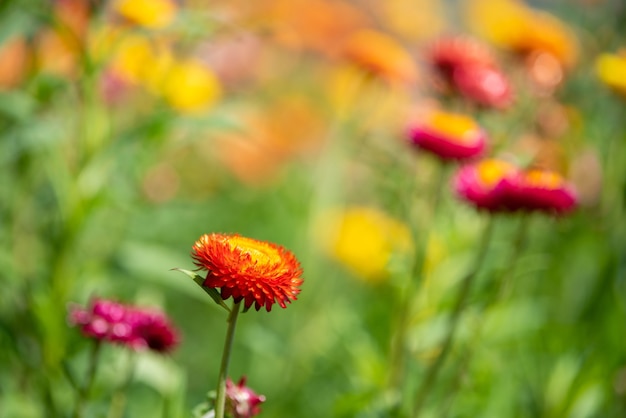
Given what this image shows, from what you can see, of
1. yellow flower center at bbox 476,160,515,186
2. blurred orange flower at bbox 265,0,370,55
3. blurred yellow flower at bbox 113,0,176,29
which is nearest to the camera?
yellow flower center at bbox 476,160,515,186

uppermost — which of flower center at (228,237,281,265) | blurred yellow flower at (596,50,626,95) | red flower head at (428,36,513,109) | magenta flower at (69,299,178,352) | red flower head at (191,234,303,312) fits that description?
blurred yellow flower at (596,50,626,95)

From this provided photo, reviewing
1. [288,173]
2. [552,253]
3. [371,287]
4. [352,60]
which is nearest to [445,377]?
[552,253]

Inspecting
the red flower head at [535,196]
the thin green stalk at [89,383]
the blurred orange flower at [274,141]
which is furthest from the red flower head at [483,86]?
the blurred orange flower at [274,141]

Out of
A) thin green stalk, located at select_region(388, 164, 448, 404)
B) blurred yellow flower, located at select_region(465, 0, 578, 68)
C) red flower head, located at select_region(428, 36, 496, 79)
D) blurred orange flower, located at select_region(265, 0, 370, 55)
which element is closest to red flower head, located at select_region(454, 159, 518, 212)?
thin green stalk, located at select_region(388, 164, 448, 404)

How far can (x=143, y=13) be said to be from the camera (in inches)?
69.6

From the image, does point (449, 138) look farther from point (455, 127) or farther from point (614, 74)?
point (614, 74)

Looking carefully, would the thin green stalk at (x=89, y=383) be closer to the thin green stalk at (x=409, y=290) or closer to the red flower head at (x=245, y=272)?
the red flower head at (x=245, y=272)

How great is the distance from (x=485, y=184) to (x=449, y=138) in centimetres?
15

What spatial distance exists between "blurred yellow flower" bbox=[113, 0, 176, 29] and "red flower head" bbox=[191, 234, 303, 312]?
38.2 inches

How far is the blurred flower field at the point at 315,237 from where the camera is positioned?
1.37 m

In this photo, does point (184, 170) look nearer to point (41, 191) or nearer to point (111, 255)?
point (41, 191)

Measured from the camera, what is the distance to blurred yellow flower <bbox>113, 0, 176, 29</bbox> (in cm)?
176

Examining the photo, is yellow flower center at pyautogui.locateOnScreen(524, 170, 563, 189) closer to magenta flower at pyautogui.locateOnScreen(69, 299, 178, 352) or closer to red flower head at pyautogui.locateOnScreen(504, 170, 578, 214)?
red flower head at pyautogui.locateOnScreen(504, 170, 578, 214)

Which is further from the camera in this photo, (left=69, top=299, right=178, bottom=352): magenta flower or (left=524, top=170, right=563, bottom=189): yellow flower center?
(left=524, top=170, right=563, bottom=189): yellow flower center
